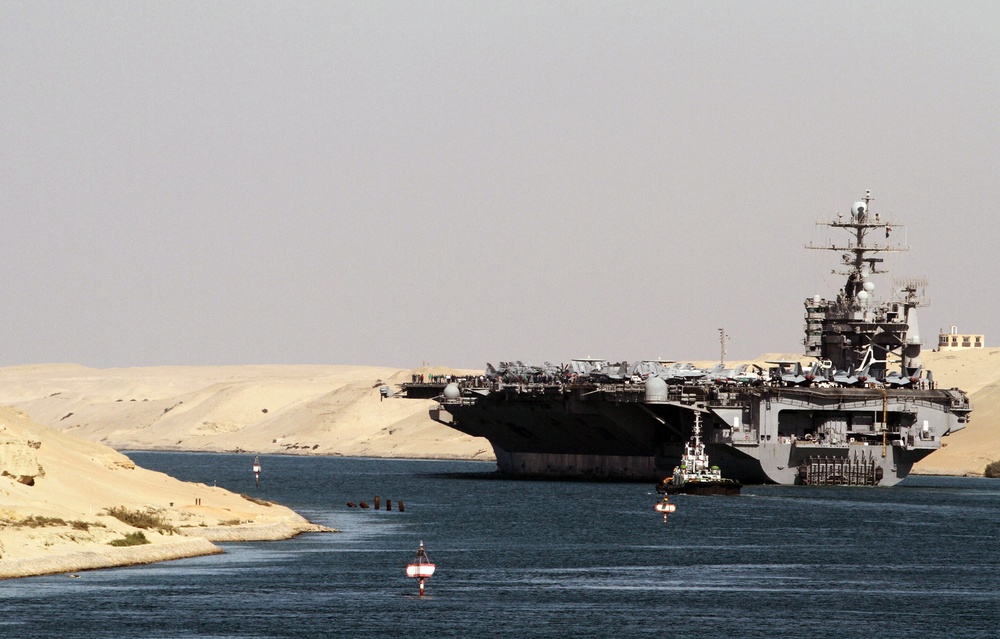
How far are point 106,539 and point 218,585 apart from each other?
6.32 meters

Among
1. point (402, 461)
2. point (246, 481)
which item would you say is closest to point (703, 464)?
point (246, 481)

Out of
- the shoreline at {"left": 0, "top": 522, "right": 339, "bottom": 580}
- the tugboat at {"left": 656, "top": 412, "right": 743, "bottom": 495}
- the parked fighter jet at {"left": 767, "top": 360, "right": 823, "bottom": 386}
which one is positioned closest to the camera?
the shoreline at {"left": 0, "top": 522, "right": 339, "bottom": 580}

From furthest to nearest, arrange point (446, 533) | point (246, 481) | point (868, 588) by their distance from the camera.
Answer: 1. point (246, 481)
2. point (446, 533)
3. point (868, 588)

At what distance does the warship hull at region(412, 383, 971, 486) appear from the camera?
291ft

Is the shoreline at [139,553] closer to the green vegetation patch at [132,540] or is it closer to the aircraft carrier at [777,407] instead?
the green vegetation patch at [132,540]

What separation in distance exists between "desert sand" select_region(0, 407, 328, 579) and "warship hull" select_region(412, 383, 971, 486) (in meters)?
25.9

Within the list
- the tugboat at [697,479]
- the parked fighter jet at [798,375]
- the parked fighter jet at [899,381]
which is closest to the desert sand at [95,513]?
the tugboat at [697,479]

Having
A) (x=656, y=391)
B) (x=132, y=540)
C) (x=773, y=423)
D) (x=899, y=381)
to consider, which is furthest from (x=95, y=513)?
(x=899, y=381)

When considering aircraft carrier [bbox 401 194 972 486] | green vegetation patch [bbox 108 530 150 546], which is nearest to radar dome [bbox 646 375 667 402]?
aircraft carrier [bbox 401 194 972 486]

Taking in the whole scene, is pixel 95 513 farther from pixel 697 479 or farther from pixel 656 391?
pixel 656 391

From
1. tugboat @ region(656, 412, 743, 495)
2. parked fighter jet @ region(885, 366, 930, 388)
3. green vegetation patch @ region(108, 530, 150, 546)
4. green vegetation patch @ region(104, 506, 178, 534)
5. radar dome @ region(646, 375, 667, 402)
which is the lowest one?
green vegetation patch @ region(108, 530, 150, 546)

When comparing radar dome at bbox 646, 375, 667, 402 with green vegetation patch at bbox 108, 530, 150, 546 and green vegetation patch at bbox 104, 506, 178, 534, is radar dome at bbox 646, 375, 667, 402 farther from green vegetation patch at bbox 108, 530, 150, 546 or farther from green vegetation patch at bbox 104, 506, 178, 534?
green vegetation patch at bbox 108, 530, 150, 546

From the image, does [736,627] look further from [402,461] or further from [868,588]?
[402,461]

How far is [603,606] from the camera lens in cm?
4394
